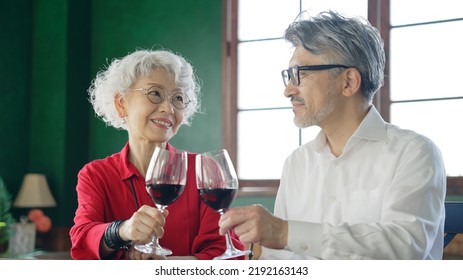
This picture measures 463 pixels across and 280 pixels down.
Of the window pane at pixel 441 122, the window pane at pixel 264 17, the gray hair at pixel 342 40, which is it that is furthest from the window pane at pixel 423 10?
the gray hair at pixel 342 40

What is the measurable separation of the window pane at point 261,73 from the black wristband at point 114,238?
296 cm

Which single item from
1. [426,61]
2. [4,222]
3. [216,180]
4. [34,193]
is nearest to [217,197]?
[216,180]

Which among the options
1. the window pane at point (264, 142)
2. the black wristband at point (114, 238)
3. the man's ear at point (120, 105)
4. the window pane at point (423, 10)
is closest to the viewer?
the black wristband at point (114, 238)

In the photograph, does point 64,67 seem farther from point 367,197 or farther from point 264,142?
point 367,197

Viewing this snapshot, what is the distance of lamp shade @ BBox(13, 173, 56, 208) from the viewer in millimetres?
4289

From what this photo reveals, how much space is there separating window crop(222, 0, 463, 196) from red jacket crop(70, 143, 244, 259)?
6.55ft

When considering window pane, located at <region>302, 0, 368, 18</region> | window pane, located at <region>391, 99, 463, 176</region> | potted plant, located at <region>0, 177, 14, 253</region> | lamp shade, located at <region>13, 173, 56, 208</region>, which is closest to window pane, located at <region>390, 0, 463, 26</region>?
window pane, located at <region>302, 0, 368, 18</region>

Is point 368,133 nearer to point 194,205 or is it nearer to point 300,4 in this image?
point 194,205

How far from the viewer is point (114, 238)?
4.02ft

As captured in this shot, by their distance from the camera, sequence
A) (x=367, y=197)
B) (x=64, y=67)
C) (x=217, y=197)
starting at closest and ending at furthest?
1. (x=217, y=197)
2. (x=367, y=197)
3. (x=64, y=67)

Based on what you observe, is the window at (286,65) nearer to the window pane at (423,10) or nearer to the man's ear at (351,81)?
the window pane at (423,10)

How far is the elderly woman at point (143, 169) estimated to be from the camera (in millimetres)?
1490

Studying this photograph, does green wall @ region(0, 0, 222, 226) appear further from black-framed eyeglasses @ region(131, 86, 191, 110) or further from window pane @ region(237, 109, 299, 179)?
black-framed eyeglasses @ region(131, 86, 191, 110)

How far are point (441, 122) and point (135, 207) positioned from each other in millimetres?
2564
